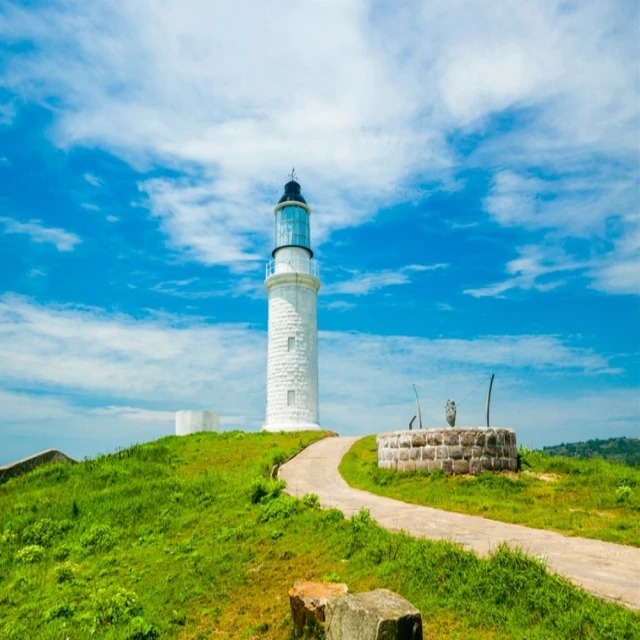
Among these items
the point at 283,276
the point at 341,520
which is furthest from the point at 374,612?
the point at 283,276

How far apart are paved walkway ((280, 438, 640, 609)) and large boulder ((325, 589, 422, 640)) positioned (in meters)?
2.56

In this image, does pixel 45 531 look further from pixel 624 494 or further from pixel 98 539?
pixel 624 494

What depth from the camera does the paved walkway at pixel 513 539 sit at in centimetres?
677

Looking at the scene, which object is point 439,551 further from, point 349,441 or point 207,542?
point 349,441

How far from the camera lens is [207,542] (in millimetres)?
10781

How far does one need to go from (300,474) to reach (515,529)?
29.3 ft

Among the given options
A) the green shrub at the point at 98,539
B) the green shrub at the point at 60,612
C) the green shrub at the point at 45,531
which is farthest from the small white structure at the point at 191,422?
the green shrub at the point at 60,612

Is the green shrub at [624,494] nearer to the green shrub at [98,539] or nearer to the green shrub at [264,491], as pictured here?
the green shrub at [264,491]

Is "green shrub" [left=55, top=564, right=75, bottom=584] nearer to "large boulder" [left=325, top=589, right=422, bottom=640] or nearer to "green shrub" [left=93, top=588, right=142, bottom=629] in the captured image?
"green shrub" [left=93, top=588, right=142, bottom=629]

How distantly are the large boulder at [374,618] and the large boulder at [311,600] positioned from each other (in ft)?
3.18

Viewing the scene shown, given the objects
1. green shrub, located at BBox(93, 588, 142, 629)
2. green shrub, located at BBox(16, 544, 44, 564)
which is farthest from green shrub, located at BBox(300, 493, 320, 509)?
green shrub, located at BBox(16, 544, 44, 564)

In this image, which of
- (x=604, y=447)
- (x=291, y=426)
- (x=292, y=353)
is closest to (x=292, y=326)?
(x=292, y=353)

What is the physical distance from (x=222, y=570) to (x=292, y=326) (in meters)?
24.4

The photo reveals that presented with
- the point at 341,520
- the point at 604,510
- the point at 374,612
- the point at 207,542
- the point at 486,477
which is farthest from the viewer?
the point at 486,477
